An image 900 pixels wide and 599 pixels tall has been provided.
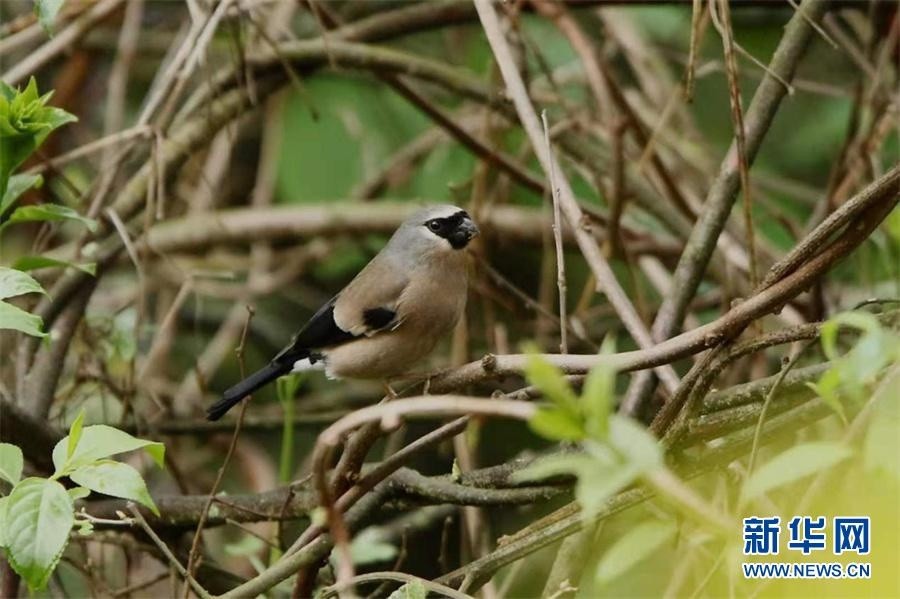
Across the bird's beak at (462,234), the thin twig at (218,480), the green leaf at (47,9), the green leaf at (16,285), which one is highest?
the green leaf at (47,9)

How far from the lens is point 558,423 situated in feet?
4.36

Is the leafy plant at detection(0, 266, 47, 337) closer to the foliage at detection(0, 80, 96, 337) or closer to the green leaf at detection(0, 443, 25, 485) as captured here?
the green leaf at detection(0, 443, 25, 485)

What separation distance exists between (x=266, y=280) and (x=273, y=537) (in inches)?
95.4

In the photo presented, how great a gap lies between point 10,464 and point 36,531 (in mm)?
191

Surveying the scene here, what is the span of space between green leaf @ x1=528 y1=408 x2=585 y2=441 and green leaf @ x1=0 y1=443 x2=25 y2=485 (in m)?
1.02

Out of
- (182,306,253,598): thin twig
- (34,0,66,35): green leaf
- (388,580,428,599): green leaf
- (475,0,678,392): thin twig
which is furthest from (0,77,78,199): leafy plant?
(388,580,428,599): green leaf

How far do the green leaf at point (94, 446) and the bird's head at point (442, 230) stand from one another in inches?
60.0

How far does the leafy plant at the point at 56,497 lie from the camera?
1.87 m

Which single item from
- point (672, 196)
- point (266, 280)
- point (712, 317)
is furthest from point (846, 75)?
point (266, 280)

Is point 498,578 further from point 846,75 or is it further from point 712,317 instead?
point 846,75

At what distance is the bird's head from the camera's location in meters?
3.39

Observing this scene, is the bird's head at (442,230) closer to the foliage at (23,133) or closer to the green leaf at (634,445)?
the foliage at (23,133)

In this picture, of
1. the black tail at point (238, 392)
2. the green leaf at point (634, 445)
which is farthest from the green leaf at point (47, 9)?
the green leaf at point (634, 445)

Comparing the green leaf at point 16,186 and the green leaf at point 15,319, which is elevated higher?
the green leaf at point 16,186
